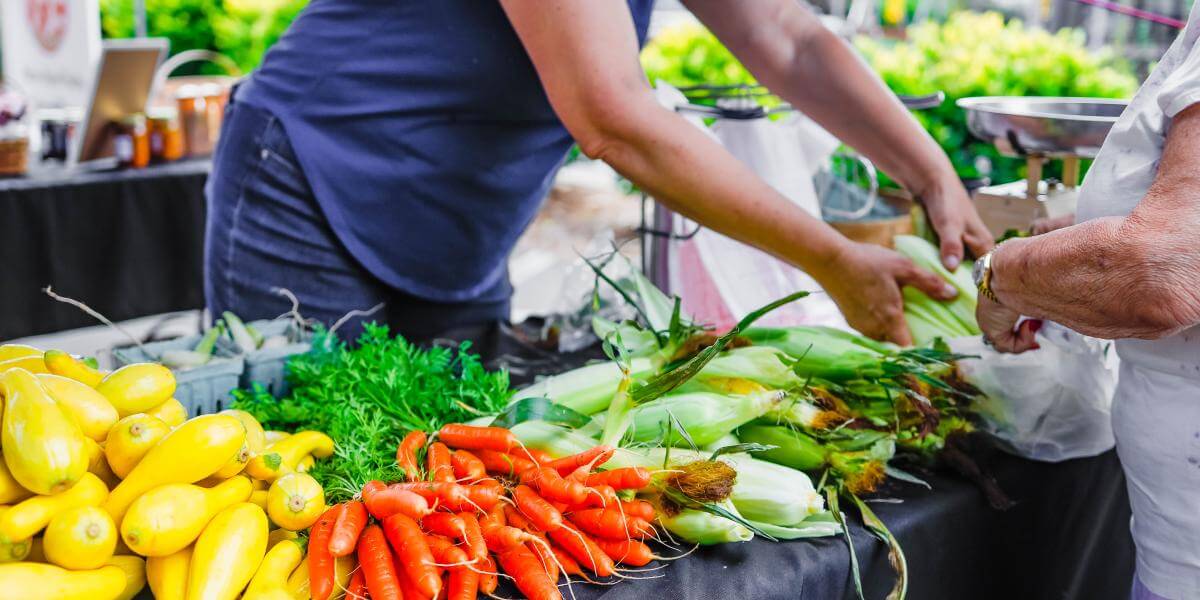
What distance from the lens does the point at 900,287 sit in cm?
183

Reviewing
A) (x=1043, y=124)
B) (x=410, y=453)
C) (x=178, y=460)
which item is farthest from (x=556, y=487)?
(x=1043, y=124)

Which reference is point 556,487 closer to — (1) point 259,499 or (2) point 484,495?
(2) point 484,495

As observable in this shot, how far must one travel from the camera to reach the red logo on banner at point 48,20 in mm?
4137

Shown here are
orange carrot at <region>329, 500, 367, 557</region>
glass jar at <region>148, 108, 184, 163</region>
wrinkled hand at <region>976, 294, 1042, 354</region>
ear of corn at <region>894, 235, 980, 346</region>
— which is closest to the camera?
orange carrot at <region>329, 500, 367, 557</region>

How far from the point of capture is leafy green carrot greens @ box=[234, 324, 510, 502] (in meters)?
1.40

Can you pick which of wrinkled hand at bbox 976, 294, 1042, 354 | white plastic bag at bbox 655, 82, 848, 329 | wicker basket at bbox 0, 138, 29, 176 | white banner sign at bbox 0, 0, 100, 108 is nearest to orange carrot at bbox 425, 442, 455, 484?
wrinkled hand at bbox 976, 294, 1042, 354

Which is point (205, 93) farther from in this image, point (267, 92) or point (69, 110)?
point (267, 92)

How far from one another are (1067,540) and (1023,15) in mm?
13000

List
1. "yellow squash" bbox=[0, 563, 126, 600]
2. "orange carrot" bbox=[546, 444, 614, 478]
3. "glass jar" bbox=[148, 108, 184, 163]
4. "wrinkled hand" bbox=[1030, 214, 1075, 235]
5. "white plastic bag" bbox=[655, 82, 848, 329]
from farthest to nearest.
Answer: "glass jar" bbox=[148, 108, 184, 163] < "white plastic bag" bbox=[655, 82, 848, 329] < "wrinkled hand" bbox=[1030, 214, 1075, 235] < "orange carrot" bbox=[546, 444, 614, 478] < "yellow squash" bbox=[0, 563, 126, 600]

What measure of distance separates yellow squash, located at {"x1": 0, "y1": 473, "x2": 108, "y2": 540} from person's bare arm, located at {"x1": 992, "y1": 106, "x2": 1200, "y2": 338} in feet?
3.91

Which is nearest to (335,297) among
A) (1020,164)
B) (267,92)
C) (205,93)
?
(267,92)

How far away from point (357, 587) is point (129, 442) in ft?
1.03

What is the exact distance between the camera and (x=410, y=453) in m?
1.40

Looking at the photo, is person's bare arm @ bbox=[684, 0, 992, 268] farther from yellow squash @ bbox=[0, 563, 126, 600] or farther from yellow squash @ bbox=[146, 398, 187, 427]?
yellow squash @ bbox=[0, 563, 126, 600]
